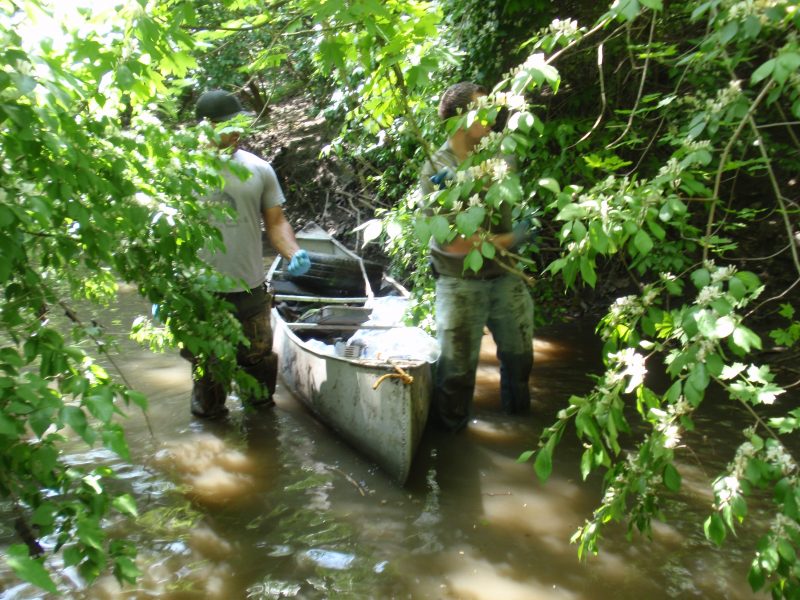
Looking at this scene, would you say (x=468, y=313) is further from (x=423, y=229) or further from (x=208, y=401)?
(x=423, y=229)

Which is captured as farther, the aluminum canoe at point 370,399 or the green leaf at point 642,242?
the aluminum canoe at point 370,399

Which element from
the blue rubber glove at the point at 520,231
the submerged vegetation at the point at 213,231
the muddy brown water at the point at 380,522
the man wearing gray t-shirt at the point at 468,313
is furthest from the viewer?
the blue rubber glove at the point at 520,231

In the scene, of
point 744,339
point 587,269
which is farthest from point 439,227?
point 744,339

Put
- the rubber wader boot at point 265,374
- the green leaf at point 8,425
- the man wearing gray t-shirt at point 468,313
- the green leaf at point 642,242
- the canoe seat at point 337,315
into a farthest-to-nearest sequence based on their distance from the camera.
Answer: the canoe seat at point 337,315 < the rubber wader boot at point 265,374 < the man wearing gray t-shirt at point 468,313 < the green leaf at point 642,242 < the green leaf at point 8,425

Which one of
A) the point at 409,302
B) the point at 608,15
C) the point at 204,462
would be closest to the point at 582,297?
the point at 409,302

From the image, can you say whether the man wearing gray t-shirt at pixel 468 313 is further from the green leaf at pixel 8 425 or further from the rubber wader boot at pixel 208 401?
the green leaf at pixel 8 425

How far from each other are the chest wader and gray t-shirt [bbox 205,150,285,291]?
15 cm

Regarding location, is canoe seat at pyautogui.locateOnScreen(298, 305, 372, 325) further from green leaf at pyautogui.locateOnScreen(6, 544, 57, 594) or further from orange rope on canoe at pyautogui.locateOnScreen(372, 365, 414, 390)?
green leaf at pyautogui.locateOnScreen(6, 544, 57, 594)

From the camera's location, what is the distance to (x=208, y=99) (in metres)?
4.08

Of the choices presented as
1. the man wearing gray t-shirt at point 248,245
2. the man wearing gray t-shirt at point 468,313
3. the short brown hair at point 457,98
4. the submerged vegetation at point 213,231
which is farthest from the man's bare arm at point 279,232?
the short brown hair at point 457,98

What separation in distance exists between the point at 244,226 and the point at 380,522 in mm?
1959

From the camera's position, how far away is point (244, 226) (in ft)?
13.5

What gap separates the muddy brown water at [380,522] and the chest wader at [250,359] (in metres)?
0.13

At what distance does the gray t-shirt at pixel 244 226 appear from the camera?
407 centimetres
